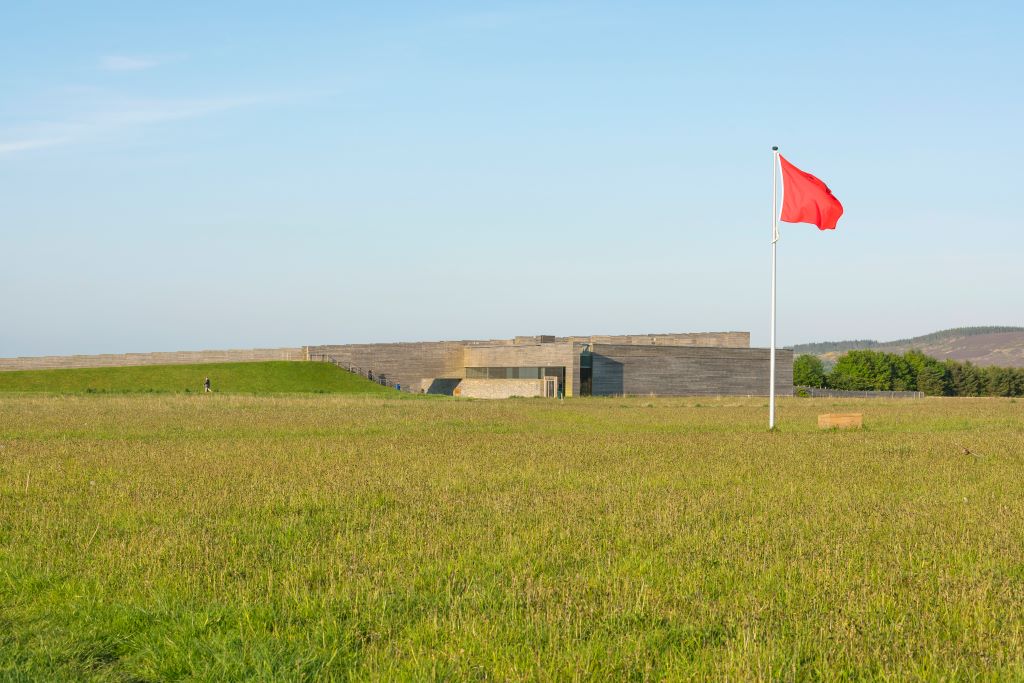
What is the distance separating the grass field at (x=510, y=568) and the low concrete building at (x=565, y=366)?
66.2 metres

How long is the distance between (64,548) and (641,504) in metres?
7.49

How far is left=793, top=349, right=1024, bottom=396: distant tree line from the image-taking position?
5925 inches

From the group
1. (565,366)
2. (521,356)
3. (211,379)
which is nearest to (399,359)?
(521,356)

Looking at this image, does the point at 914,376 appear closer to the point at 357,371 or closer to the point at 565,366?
the point at 565,366

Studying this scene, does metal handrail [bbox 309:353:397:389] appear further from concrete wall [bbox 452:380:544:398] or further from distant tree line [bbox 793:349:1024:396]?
distant tree line [bbox 793:349:1024:396]

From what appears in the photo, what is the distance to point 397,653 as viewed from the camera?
6719 mm

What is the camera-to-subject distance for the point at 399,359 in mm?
99500

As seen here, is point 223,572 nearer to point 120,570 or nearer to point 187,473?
point 120,570

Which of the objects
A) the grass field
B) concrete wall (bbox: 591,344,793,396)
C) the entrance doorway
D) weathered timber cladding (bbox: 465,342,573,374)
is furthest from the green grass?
the grass field

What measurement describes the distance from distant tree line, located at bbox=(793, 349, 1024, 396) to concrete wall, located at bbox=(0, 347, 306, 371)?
98.6 meters

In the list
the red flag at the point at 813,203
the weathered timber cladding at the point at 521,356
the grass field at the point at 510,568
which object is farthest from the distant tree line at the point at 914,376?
the grass field at the point at 510,568

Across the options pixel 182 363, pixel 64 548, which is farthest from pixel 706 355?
pixel 64 548

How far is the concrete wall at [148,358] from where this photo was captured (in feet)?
321

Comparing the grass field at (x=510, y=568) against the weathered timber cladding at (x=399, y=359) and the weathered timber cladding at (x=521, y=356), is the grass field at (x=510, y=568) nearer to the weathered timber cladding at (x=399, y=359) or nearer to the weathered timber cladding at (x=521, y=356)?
the weathered timber cladding at (x=521, y=356)
